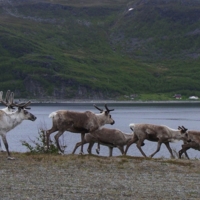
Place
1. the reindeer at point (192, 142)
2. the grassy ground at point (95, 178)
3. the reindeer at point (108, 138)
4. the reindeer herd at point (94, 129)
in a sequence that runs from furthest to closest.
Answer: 1. the reindeer at point (108, 138)
2. the reindeer at point (192, 142)
3. the reindeer herd at point (94, 129)
4. the grassy ground at point (95, 178)

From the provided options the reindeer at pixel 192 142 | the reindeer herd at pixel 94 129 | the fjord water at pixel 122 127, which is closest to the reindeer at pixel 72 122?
the reindeer herd at pixel 94 129

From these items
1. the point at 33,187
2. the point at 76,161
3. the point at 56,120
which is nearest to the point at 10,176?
the point at 33,187

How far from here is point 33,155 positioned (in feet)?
71.6

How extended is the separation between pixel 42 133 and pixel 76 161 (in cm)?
555

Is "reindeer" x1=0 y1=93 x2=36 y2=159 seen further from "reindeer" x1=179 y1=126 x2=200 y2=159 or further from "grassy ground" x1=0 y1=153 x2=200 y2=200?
"reindeer" x1=179 y1=126 x2=200 y2=159

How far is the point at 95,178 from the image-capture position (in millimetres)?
17250

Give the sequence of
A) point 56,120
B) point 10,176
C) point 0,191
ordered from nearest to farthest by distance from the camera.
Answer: point 0,191
point 10,176
point 56,120

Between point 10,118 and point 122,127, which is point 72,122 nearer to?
point 10,118

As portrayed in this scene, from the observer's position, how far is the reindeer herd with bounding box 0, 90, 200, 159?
858 inches

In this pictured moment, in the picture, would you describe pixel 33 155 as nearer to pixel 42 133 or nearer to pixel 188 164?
pixel 42 133

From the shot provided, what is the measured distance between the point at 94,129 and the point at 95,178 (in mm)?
7177

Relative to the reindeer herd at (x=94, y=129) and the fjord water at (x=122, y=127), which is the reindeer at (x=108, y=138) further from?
the fjord water at (x=122, y=127)

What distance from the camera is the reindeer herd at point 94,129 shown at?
2178cm

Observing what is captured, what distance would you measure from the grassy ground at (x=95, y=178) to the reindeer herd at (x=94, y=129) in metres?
1.61
